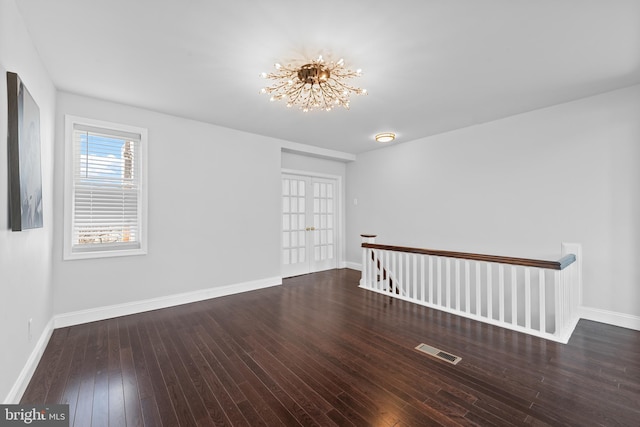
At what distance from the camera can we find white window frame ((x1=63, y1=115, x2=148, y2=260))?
10.5 feet

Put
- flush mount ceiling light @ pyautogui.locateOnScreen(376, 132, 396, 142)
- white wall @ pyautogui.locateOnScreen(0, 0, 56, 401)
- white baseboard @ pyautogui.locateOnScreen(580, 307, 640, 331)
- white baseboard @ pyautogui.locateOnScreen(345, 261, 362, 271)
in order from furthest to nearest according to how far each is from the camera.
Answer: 1. white baseboard @ pyautogui.locateOnScreen(345, 261, 362, 271)
2. flush mount ceiling light @ pyautogui.locateOnScreen(376, 132, 396, 142)
3. white baseboard @ pyautogui.locateOnScreen(580, 307, 640, 331)
4. white wall @ pyautogui.locateOnScreen(0, 0, 56, 401)

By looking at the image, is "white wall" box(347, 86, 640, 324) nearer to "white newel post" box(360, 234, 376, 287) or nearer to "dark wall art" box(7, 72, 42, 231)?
"white newel post" box(360, 234, 376, 287)

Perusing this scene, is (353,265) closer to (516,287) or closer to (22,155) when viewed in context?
(516,287)

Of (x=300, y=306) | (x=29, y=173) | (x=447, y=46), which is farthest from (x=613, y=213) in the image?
(x=29, y=173)

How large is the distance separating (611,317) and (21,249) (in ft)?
19.0

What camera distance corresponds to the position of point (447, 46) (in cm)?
235

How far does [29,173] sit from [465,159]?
17.2 feet

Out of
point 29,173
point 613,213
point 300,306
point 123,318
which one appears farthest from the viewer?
point 300,306

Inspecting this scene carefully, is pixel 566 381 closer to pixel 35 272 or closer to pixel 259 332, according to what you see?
pixel 259 332

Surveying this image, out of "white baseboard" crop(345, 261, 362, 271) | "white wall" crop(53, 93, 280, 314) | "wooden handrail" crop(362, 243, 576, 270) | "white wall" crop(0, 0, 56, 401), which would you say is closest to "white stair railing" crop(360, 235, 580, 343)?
"wooden handrail" crop(362, 243, 576, 270)

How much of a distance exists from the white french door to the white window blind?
8.76 feet

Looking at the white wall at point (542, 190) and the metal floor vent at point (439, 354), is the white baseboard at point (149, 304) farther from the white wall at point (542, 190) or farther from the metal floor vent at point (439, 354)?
the white wall at point (542, 190)

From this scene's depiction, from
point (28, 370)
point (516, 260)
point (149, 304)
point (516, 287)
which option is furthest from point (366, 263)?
point (28, 370)

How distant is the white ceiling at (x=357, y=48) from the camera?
1928 millimetres
